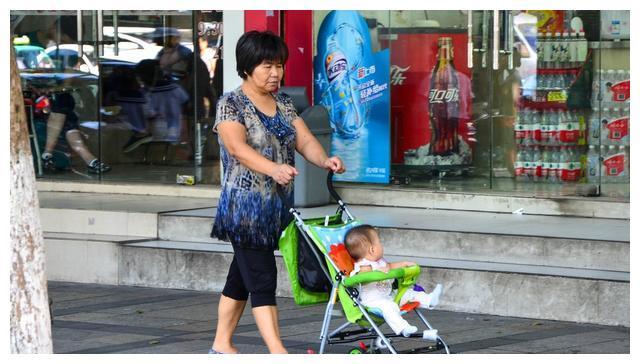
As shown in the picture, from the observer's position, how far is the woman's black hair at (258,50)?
7.29 meters

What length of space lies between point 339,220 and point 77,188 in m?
7.09

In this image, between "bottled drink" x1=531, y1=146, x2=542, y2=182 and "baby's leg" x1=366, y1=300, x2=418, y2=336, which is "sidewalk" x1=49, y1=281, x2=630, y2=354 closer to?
"baby's leg" x1=366, y1=300, x2=418, y2=336

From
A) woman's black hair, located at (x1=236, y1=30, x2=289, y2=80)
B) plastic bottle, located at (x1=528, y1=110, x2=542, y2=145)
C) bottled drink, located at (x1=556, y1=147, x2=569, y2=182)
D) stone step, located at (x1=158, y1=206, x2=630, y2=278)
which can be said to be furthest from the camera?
plastic bottle, located at (x1=528, y1=110, x2=542, y2=145)

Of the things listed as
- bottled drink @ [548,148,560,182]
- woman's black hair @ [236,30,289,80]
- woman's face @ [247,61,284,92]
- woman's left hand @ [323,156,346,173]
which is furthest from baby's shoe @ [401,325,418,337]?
bottled drink @ [548,148,560,182]

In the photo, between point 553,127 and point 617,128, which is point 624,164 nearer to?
point 617,128

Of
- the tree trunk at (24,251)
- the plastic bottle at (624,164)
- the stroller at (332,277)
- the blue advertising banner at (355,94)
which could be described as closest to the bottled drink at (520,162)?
the plastic bottle at (624,164)

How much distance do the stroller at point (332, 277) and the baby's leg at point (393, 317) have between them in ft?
0.16

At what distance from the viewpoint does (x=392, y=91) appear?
41.5 feet

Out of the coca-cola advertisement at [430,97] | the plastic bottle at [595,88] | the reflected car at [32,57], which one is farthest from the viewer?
the reflected car at [32,57]

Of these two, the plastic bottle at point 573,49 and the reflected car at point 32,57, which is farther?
the reflected car at point 32,57

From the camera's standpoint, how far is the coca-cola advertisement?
40.5 feet

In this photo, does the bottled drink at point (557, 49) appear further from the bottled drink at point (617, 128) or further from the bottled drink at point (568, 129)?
the bottled drink at point (617, 128)

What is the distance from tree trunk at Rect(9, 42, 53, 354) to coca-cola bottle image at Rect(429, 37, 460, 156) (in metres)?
6.10

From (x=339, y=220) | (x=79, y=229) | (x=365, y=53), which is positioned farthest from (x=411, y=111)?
A: (x=339, y=220)
